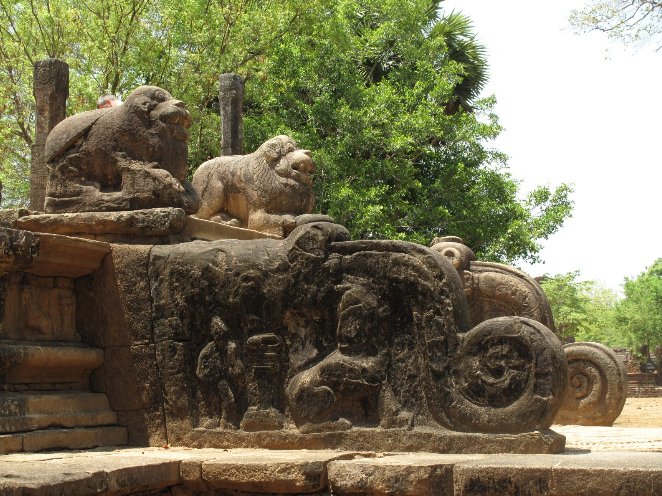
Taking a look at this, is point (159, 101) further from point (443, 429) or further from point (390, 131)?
point (390, 131)

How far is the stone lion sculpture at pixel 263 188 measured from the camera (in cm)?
880

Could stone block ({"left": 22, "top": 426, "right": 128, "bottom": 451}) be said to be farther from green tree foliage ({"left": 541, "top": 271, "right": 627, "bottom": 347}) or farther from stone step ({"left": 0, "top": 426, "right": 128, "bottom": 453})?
green tree foliage ({"left": 541, "top": 271, "right": 627, "bottom": 347})

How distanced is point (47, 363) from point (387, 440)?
193cm

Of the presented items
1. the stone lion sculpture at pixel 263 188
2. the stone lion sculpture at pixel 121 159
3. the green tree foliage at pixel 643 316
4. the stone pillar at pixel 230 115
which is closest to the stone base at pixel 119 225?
the stone lion sculpture at pixel 121 159

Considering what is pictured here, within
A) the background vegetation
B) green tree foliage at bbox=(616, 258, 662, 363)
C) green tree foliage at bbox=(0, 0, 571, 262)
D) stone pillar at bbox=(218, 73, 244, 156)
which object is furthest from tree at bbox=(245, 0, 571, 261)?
green tree foliage at bbox=(616, 258, 662, 363)

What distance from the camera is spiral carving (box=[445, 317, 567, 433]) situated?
5133mm

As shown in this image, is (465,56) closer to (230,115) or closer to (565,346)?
(230,115)

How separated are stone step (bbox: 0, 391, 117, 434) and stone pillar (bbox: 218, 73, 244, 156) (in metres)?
8.65

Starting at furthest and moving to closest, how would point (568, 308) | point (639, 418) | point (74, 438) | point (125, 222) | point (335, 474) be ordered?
point (568, 308) < point (639, 418) < point (125, 222) < point (74, 438) < point (335, 474)

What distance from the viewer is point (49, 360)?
5.66 m

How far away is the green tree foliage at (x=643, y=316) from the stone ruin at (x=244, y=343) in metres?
40.1

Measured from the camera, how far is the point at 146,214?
627 cm

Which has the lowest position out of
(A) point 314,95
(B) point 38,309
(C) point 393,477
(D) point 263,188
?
(C) point 393,477

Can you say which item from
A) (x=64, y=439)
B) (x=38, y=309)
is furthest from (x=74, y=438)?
(x=38, y=309)
